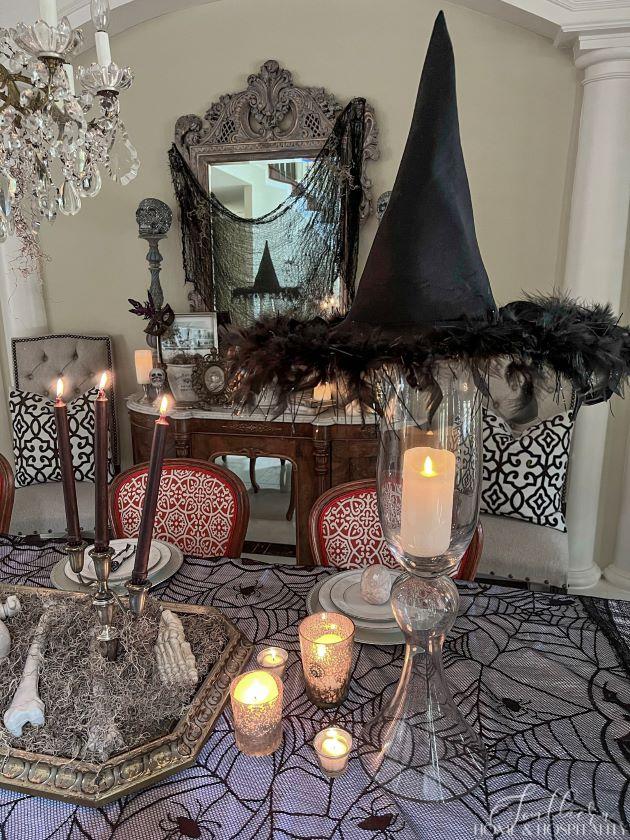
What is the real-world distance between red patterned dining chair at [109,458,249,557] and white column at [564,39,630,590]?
148 centimetres

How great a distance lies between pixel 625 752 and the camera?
0.72 metres

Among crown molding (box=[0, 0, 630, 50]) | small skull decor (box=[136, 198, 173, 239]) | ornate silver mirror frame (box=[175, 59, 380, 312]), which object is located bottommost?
small skull decor (box=[136, 198, 173, 239])

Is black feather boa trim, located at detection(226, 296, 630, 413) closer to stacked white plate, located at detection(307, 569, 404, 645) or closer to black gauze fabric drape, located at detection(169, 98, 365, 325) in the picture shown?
stacked white plate, located at detection(307, 569, 404, 645)

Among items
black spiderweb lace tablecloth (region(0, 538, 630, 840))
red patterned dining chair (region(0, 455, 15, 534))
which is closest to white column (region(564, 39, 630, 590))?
black spiderweb lace tablecloth (region(0, 538, 630, 840))

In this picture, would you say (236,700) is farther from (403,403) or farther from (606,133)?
(606,133)

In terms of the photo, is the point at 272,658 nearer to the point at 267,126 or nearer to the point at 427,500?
the point at 427,500

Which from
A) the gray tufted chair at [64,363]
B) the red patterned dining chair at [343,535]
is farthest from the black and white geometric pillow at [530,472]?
the gray tufted chair at [64,363]

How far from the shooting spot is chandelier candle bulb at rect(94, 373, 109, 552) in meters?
0.74

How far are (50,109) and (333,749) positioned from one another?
4.86 ft

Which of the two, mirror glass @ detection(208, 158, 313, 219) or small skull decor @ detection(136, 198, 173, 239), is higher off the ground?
mirror glass @ detection(208, 158, 313, 219)

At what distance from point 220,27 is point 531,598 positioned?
9.22 feet

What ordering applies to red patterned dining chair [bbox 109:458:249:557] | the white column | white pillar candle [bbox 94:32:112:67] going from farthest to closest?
the white column, red patterned dining chair [bbox 109:458:249:557], white pillar candle [bbox 94:32:112:67]

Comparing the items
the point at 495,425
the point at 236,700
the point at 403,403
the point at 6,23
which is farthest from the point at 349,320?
the point at 6,23

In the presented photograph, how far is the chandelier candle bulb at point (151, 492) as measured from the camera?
0.72 m
